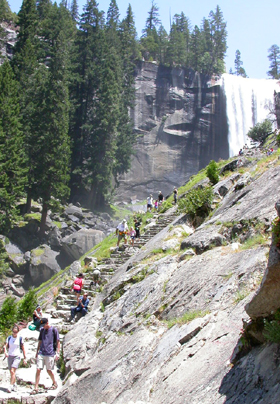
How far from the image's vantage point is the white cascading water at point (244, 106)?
63562 mm

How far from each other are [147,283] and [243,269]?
400 centimetres

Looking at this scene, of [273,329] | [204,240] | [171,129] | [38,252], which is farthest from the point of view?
[171,129]

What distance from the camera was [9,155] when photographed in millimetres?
35594

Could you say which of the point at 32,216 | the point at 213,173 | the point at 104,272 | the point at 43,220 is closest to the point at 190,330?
the point at 104,272

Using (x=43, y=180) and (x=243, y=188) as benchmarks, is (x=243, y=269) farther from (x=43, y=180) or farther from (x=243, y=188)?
(x=43, y=180)

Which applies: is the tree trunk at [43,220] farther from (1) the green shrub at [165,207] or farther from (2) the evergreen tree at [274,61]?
(2) the evergreen tree at [274,61]

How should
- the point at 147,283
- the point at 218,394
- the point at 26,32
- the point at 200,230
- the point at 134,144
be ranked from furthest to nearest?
the point at 134,144 → the point at 26,32 → the point at 200,230 → the point at 147,283 → the point at 218,394

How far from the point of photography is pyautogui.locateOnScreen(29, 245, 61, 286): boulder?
35281 mm

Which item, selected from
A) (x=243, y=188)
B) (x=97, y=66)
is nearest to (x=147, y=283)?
(x=243, y=188)

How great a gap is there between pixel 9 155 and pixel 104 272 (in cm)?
2117

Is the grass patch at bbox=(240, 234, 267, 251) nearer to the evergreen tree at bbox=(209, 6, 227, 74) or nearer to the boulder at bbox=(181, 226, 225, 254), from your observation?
the boulder at bbox=(181, 226, 225, 254)

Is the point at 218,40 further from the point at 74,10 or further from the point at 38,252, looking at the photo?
the point at 38,252

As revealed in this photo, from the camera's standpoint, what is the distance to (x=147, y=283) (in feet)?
36.4

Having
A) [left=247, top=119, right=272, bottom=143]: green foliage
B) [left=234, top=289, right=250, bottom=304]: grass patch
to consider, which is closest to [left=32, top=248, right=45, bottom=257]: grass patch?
[left=247, top=119, right=272, bottom=143]: green foliage
